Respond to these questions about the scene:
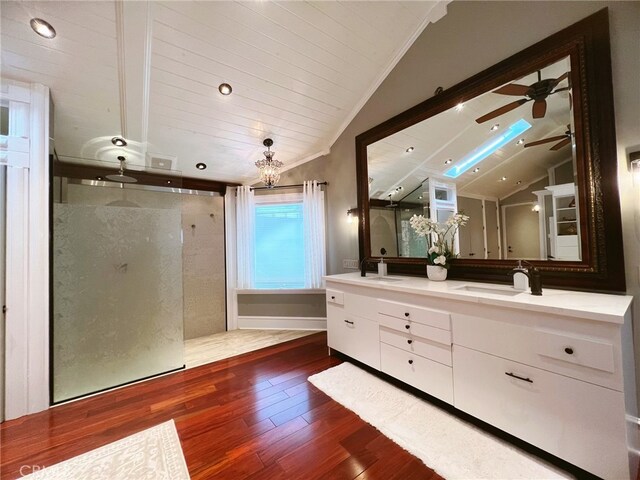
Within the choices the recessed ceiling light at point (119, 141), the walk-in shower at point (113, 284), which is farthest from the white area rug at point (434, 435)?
the recessed ceiling light at point (119, 141)

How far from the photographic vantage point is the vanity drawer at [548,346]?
1092 mm

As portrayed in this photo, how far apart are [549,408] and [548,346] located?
1.06ft

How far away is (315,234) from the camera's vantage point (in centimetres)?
348

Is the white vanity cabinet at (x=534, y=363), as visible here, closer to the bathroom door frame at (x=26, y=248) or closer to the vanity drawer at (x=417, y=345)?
the vanity drawer at (x=417, y=345)

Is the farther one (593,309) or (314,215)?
(314,215)

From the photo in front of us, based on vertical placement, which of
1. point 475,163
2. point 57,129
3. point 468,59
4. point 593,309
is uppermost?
point 468,59

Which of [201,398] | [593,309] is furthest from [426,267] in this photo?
[201,398]

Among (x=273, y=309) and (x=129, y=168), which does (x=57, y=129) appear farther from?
(x=273, y=309)

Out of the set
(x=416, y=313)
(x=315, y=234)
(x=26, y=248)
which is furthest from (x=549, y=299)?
(x=26, y=248)

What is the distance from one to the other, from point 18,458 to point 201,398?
3.35 feet

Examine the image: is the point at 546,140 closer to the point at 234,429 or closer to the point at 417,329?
the point at 417,329

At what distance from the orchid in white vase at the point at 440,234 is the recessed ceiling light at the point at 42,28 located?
10.4 ft

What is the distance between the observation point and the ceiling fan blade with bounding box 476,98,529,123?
1769 millimetres

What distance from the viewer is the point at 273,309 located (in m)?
3.76
